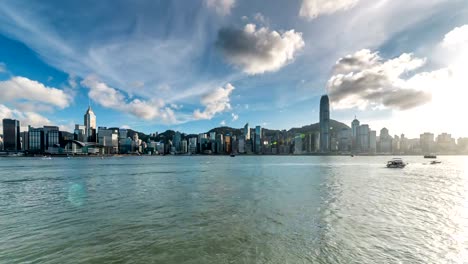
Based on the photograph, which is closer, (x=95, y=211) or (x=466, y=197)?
(x=95, y=211)

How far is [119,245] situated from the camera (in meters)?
16.0

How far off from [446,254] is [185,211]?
78.1 ft

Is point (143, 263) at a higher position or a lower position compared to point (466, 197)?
higher

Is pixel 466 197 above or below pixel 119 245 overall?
below

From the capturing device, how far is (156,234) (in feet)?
59.5

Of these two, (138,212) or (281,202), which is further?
(281,202)

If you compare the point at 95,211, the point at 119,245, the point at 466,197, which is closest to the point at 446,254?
the point at 119,245

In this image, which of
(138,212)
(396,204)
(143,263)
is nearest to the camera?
(143,263)

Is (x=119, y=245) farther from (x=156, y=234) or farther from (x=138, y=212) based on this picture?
(x=138, y=212)

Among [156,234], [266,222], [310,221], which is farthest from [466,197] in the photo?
[156,234]

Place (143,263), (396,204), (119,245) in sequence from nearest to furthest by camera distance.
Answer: (143,263)
(119,245)
(396,204)

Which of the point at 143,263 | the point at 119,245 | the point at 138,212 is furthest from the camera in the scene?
the point at 138,212

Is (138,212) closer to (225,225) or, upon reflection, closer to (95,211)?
(95,211)

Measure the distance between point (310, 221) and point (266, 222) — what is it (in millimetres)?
4624
